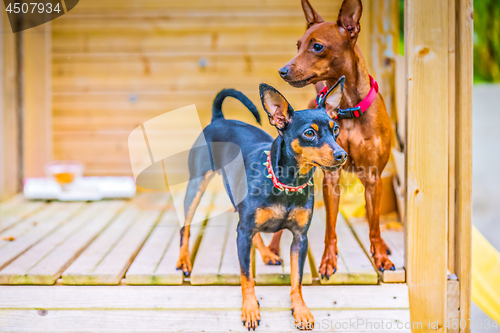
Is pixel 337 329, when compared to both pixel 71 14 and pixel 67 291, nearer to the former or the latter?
pixel 67 291

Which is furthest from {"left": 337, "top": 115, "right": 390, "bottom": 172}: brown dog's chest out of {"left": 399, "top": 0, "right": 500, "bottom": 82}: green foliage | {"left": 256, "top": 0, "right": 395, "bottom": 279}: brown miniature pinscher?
{"left": 399, "top": 0, "right": 500, "bottom": 82}: green foliage

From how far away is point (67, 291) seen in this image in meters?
2.39

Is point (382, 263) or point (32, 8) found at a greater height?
point (32, 8)

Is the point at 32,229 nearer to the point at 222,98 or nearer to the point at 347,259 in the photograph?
the point at 222,98

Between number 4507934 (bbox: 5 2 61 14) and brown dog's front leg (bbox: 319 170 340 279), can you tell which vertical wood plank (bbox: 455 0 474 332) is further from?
number 4507934 (bbox: 5 2 61 14)

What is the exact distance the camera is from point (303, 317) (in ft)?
7.12

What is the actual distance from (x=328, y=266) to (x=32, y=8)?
171 inches

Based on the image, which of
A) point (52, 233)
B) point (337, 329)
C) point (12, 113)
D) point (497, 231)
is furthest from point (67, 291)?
point (497, 231)

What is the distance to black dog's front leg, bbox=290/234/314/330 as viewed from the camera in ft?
7.12

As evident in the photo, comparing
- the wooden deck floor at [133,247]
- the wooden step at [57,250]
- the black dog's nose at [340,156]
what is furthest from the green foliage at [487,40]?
the black dog's nose at [340,156]

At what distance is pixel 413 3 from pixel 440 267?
1.54 m

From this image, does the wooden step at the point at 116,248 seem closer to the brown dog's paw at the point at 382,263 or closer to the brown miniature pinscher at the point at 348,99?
the brown miniature pinscher at the point at 348,99

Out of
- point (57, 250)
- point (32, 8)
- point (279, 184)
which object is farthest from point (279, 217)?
point (32, 8)

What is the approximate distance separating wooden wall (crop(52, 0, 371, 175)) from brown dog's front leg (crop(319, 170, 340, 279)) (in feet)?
7.98
